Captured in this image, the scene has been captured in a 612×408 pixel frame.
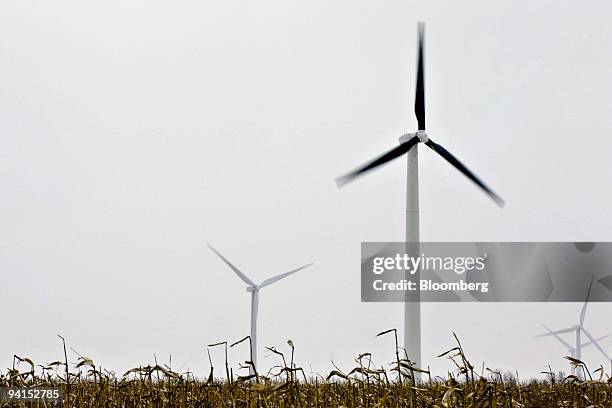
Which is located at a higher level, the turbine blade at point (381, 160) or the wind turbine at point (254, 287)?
the turbine blade at point (381, 160)

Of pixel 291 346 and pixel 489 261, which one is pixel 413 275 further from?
pixel 489 261

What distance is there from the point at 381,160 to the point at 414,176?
4.99 ft

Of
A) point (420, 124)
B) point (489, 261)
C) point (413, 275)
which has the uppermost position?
point (489, 261)

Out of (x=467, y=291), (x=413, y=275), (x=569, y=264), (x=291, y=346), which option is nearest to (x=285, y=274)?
(x=413, y=275)

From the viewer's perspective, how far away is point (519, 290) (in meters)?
99.1

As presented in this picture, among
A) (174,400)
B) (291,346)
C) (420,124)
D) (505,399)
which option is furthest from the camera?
(420,124)

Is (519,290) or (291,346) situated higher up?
(519,290)

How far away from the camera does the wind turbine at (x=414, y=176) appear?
1249 inches

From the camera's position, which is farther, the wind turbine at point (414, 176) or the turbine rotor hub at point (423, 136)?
the turbine rotor hub at point (423, 136)

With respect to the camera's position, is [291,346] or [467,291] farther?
[467,291]

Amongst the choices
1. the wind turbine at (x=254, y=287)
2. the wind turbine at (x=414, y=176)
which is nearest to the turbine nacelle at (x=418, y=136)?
the wind turbine at (x=414, y=176)

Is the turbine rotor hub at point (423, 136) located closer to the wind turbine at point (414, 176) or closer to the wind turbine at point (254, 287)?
the wind turbine at point (414, 176)

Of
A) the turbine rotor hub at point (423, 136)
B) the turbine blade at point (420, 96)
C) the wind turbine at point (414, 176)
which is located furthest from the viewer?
the turbine blade at point (420, 96)

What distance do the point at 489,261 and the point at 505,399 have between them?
296 ft
